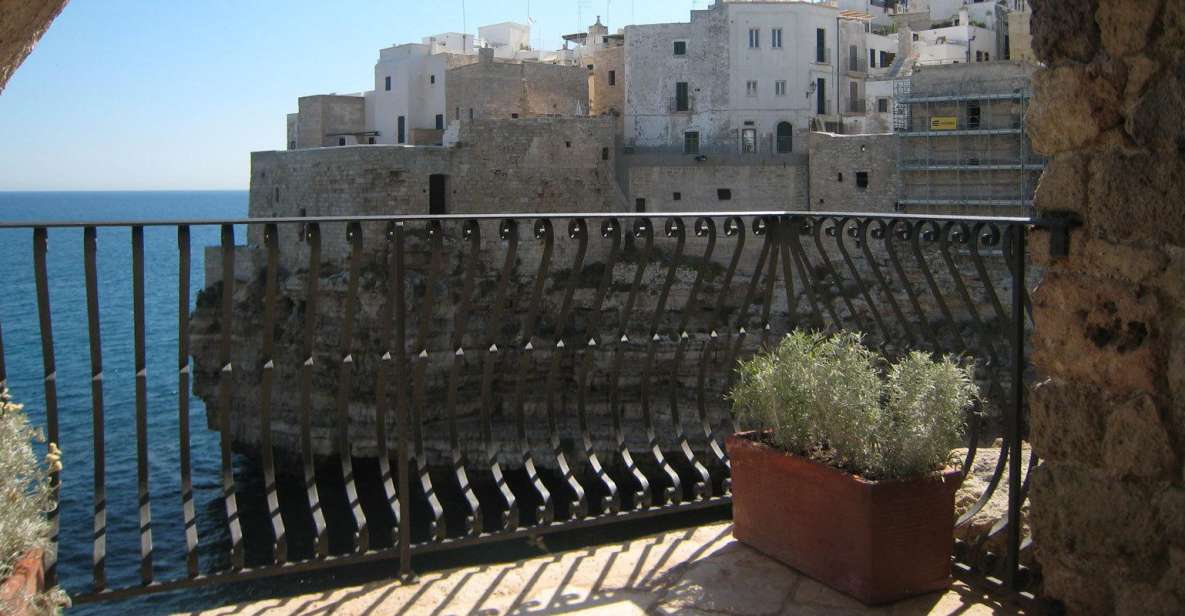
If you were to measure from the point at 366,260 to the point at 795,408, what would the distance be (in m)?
22.6

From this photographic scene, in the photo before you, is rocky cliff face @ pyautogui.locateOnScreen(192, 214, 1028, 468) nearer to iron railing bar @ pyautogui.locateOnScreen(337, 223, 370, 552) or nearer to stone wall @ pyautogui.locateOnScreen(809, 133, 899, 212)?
stone wall @ pyautogui.locateOnScreen(809, 133, 899, 212)

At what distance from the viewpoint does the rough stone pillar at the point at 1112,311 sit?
2.38 m

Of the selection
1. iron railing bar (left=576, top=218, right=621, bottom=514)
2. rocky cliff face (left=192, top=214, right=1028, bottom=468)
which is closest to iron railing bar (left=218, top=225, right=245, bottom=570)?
iron railing bar (left=576, top=218, right=621, bottom=514)

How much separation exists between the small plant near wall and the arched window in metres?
33.1

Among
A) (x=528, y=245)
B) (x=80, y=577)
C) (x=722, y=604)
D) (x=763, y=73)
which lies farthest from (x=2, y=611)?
(x=763, y=73)

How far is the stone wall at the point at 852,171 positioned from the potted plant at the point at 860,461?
25.7m

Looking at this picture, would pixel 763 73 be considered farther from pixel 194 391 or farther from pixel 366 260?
pixel 194 391

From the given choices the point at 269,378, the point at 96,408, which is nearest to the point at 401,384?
the point at 269,378

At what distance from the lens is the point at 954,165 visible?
2728 centimetres

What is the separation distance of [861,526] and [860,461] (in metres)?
0.18

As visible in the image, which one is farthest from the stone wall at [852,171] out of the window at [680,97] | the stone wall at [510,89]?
the stone wall at [510,89]

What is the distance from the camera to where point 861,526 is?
2904 millimetres

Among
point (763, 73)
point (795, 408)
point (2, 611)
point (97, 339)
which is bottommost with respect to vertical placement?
point (2, 611)

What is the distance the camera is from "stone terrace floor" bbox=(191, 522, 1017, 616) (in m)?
3.00
